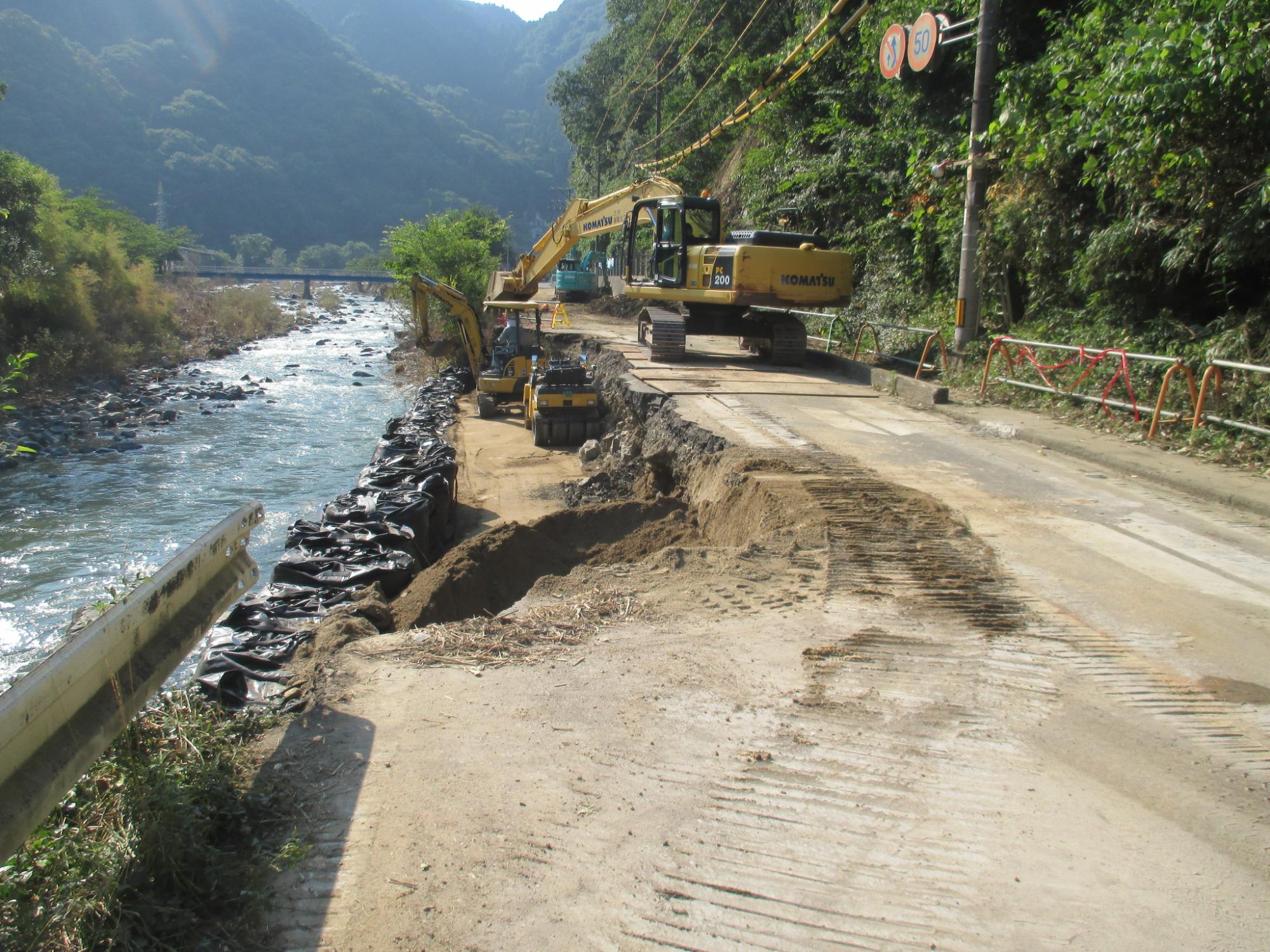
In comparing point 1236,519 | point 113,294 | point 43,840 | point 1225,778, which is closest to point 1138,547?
point 1236,519

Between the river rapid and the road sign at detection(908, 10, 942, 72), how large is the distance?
11829 mm

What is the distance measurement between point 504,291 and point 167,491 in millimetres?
11572

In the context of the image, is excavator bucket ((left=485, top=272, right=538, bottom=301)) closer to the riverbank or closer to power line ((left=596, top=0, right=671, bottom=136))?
the riverbank

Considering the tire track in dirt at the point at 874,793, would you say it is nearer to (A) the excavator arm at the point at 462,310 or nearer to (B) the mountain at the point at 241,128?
(A) the excavator arm at the point at 462,310

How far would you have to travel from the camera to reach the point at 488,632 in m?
5.14

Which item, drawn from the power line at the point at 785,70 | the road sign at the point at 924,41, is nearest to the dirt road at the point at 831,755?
the road sign at the point at 924,41

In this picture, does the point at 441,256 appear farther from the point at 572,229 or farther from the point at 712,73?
the point at 572,229

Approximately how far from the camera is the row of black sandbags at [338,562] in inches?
214

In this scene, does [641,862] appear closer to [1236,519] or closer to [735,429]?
[1236,519]

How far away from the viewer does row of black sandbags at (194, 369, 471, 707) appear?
17.9ft

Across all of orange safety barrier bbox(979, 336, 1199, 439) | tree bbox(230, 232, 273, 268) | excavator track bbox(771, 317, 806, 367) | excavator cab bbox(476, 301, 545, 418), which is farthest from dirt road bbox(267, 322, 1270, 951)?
tree bbox(230, 232, 273, 268)

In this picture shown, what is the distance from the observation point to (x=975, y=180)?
1313 cm

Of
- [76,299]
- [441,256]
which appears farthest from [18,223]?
[441,256]

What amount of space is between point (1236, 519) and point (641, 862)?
636 cm
